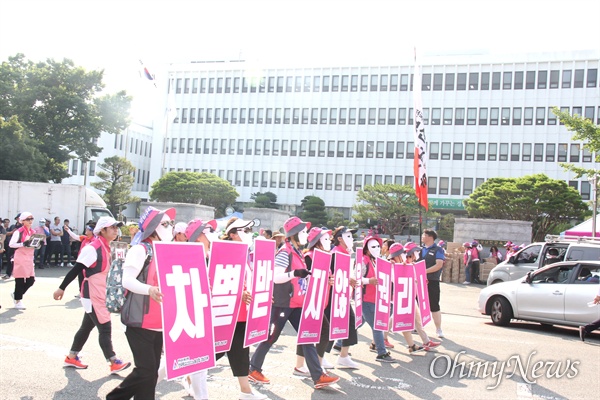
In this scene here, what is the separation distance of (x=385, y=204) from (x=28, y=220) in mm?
34447

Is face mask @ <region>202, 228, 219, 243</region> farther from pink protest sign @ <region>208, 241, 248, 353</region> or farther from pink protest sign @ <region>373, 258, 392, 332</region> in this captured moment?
pink protest sign @ <region>373, 258, 392, 332</region>

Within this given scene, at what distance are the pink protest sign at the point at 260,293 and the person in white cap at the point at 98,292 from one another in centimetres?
194

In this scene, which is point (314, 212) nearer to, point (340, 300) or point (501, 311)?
point (501, 311)

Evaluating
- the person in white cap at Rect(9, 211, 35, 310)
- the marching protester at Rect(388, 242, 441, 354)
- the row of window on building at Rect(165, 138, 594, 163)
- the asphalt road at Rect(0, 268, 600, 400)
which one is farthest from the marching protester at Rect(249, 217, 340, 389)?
the row of window on building at Rect(165, 138, 594, 163)

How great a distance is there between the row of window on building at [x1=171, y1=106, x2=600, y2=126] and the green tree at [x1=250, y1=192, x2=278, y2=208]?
28.5ft

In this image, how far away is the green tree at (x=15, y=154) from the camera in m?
31.9

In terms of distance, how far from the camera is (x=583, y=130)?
20.7 meters

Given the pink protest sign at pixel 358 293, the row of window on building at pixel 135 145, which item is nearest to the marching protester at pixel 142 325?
the pink protest sign at pixel 358 293

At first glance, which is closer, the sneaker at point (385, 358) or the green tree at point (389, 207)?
the sneaker at point (385, 358)

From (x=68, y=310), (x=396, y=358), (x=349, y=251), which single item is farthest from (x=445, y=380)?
(x=68, y=310)

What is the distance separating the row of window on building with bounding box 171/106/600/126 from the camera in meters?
58.8

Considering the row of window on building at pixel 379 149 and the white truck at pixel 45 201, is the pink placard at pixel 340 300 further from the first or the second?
the row of window on building at pixel 379 149

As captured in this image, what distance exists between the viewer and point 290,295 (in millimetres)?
7359

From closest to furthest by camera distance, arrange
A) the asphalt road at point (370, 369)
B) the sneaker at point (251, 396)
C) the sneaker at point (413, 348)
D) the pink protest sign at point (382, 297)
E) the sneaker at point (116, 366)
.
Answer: the sneaker at point (251, 396), the asphalt road at point (370, 369), the sneaker at point (116, 366), the pink protest sign at point (382, 297), the sneaker at point (413, 348)
